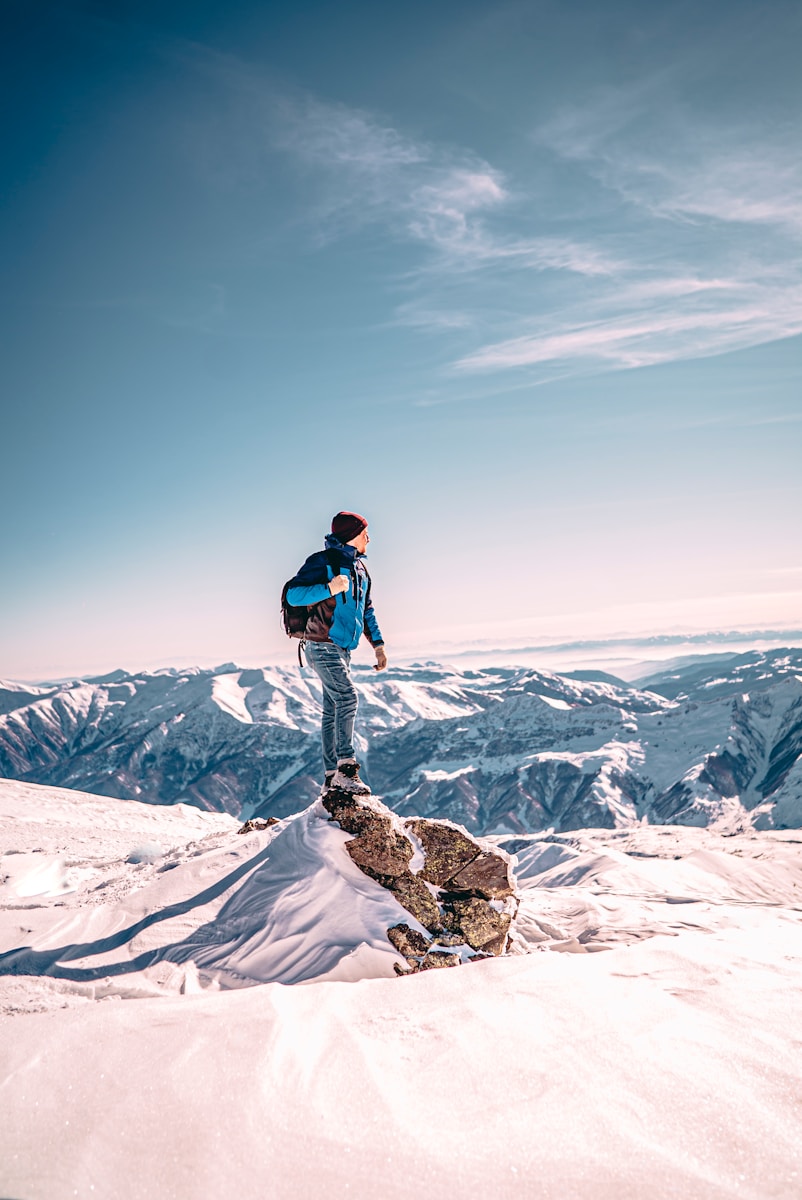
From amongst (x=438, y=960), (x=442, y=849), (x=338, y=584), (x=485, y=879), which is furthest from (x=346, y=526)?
(x=438, y=960)

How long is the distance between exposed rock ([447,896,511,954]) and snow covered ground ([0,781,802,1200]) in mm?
887

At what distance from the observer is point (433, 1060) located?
389cm

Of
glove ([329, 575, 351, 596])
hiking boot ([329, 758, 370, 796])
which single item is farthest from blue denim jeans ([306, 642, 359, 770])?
glove ([329, 575, 351, 596])

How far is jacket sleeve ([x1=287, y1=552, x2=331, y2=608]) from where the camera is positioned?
25.9ft

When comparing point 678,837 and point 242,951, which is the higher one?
point 242,951

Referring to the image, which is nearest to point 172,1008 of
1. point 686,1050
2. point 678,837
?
point 686,1050

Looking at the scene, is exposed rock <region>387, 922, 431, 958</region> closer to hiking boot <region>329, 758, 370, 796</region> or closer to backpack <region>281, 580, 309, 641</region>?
hiking boot <region>329, 758, 370, 796</region>

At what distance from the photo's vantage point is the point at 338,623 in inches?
323

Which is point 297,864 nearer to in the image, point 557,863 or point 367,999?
point 367,999

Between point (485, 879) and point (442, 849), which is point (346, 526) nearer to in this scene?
point (442, 849)

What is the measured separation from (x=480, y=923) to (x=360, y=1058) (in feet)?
12.4

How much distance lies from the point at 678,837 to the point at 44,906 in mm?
128264

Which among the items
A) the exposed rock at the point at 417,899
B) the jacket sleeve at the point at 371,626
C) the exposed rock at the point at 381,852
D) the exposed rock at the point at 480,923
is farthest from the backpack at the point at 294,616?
the exposed rock at the point at 480,923

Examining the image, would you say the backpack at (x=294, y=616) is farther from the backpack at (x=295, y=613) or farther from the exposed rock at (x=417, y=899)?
the exposed rock at (x=417, y=899)
